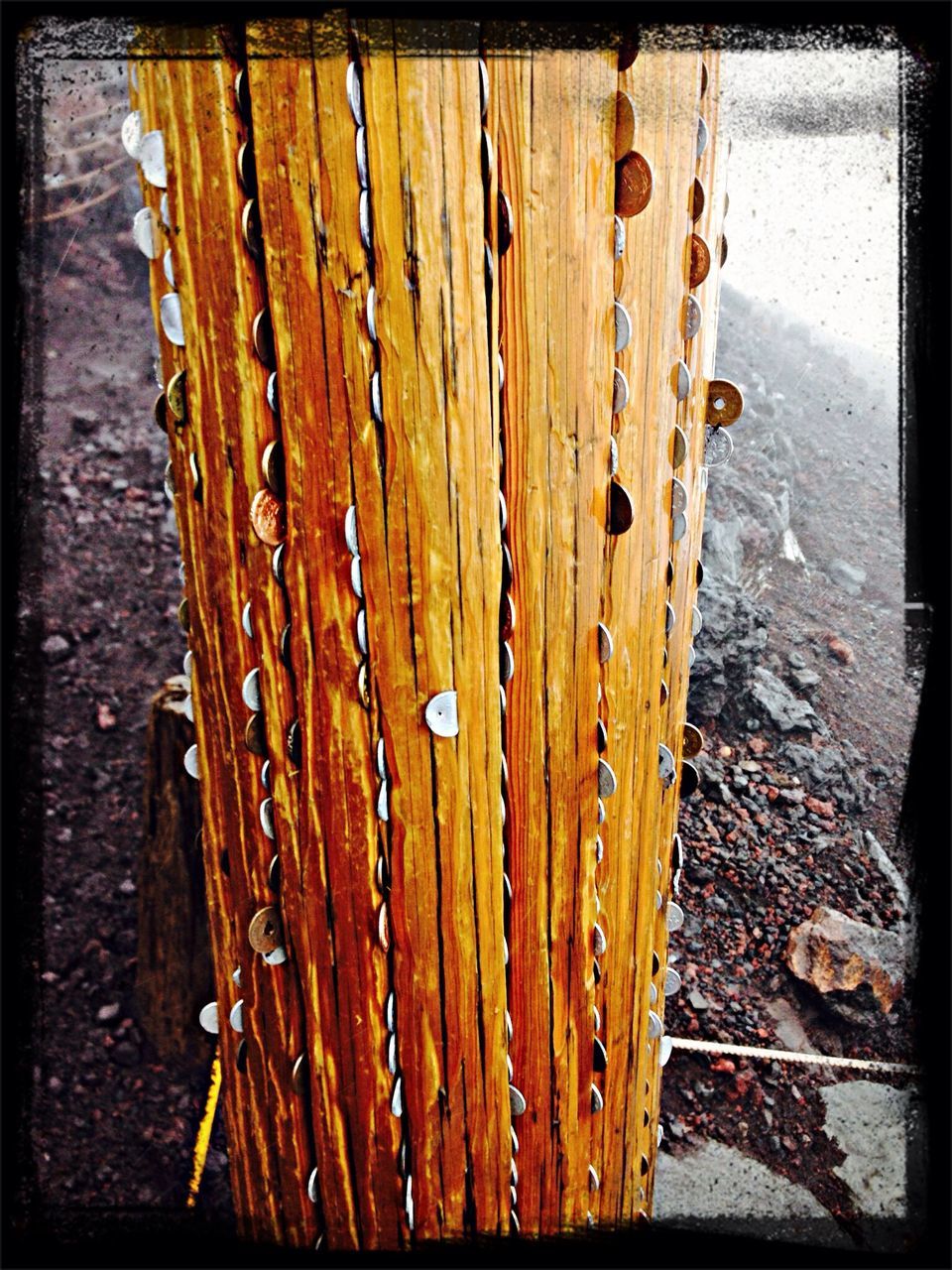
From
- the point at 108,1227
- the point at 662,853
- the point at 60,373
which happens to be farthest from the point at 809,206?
the point at 108,1227

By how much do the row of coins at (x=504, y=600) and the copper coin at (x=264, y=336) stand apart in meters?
0.18

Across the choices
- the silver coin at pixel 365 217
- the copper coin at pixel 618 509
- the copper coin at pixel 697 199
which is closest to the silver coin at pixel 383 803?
the copper coin at pixel 618 509

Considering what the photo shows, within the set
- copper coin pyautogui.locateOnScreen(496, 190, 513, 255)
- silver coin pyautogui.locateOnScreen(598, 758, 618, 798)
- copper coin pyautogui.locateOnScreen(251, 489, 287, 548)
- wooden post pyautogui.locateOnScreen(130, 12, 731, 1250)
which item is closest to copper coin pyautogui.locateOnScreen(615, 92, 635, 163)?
wooden post pyautogui.locateOnScreen(130, 12, 731, 1250)

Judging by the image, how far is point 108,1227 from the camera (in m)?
0.81

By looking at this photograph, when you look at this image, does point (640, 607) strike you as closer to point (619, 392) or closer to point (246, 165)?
point (619, 392)

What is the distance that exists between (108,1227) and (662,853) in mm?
819

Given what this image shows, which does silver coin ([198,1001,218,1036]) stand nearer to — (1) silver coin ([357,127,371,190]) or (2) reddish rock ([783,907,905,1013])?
(1) silver coin ([357,127,371,190])

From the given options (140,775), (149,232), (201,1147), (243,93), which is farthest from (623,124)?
(201,1147)

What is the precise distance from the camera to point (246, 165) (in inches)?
20.6

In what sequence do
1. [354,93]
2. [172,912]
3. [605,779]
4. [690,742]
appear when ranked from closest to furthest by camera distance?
[354,93] < [605,779] < [690,742] < [172,912]

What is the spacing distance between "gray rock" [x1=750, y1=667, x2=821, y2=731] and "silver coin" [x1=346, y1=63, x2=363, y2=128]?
1009mm

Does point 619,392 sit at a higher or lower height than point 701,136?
lower

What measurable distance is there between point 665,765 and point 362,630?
46 centimetres

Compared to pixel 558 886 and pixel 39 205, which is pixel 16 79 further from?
pixel 558 886
